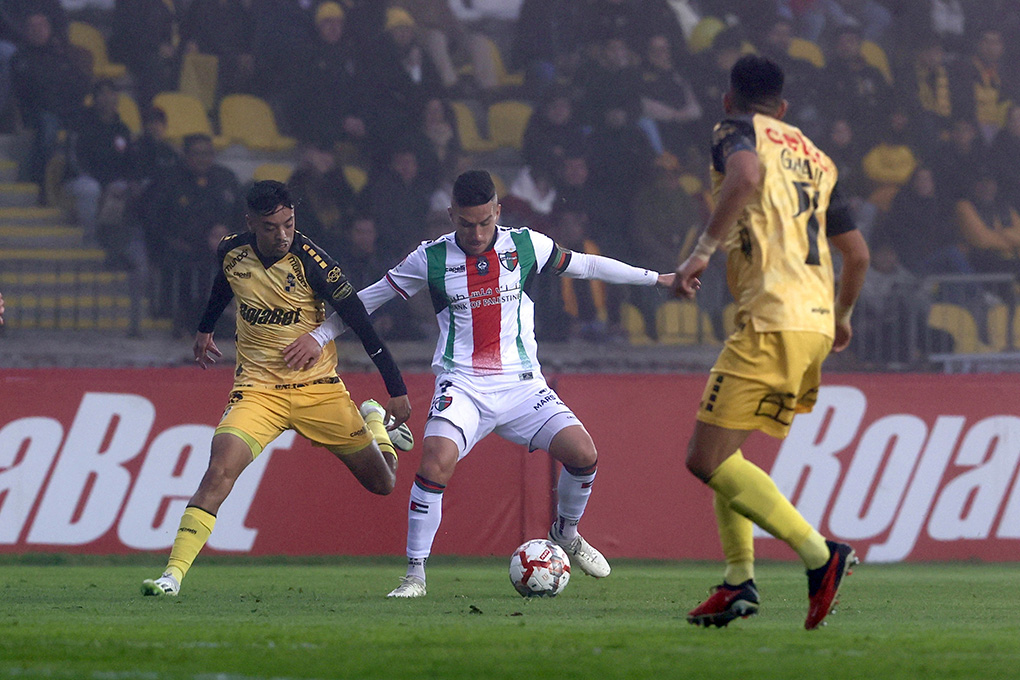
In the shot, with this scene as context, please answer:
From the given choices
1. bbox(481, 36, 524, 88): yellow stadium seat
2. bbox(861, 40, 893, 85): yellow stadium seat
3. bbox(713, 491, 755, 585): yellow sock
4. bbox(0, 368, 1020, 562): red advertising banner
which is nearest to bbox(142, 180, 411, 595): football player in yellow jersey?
bbox(713, 491, 755, 585): yellow sock

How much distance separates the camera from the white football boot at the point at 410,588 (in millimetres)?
7199

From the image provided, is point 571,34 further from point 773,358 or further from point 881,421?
point 773,358

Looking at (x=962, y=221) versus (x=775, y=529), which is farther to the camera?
(x=962, y=221)

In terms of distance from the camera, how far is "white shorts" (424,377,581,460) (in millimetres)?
7453

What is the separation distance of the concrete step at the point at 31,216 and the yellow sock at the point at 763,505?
34.0 ft

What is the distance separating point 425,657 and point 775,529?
147 cm

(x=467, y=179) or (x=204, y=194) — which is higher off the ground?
(x=467, y=179)

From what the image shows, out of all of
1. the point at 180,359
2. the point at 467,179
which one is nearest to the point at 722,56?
the point at 180,359

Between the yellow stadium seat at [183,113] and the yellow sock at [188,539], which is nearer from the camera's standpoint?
the yellow sock at [188,539]

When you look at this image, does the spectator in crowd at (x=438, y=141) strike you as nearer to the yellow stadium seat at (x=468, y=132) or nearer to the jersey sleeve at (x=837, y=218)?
the yellow stadium seat at (x=468, y=132)

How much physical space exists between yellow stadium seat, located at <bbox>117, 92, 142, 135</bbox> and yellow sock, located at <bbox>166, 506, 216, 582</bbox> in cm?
772

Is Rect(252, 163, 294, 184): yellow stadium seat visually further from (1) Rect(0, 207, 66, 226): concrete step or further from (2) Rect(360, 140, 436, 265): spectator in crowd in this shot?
(1) Rect(0, 207, 66, 226): concrete step

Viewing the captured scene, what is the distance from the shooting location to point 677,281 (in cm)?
503

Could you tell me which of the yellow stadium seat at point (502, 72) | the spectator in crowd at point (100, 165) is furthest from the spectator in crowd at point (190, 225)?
the yellow stadium seat at point (502, 72)
